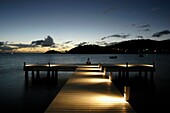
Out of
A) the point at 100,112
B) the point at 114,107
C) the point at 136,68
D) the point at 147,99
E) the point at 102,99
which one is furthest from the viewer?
the point at 136,68

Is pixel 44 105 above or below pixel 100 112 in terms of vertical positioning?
below

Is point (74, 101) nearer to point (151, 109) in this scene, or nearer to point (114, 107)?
point (114, 107)

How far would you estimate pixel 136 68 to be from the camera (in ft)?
97.6

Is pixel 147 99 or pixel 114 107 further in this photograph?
pixel 147 99

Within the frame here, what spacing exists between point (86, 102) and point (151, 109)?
9647mm

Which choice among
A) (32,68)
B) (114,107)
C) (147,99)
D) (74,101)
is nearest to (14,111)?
(74,101)

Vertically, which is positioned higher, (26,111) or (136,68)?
(136,68)

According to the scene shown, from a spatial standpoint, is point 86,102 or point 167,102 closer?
point 86,102

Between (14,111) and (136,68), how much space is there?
1918cm

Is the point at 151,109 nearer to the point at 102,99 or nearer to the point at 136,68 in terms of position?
the point at 102,99

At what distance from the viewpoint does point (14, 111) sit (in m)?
15.7

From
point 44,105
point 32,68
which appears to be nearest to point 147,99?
point 44,105

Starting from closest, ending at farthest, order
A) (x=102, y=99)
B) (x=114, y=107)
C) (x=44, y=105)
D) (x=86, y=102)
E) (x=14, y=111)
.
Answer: (x=114, y=107) → (x=86, y=102) → (x=102, y=99) → (x=14, y=111) → (x=44, y=105)

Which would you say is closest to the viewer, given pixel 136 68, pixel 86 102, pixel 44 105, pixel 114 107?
pixel 114 107
